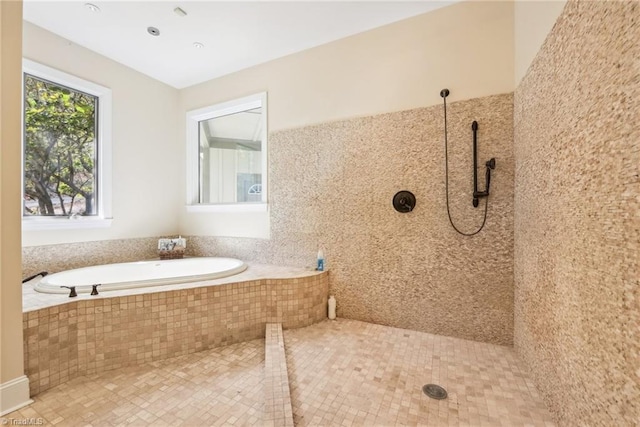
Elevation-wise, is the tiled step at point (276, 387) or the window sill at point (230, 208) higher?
the window sill at point (230, 208)

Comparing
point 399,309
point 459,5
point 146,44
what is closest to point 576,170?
point 399,309

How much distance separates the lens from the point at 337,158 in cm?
241

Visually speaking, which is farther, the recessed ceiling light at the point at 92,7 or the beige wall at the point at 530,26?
the recessed ceiling light at the point at 92,7

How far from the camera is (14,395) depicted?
130cm

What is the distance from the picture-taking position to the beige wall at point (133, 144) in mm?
2326

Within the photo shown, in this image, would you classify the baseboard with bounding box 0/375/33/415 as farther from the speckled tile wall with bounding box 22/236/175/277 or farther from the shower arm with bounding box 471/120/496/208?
the shower arm with bounding box 471/120/496/208

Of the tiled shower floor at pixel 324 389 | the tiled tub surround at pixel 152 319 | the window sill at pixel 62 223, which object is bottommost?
the tiled shower floor at pixel 324 389

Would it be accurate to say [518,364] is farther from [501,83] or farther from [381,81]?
[381,81]

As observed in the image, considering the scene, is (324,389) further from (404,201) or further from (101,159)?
(101,159)

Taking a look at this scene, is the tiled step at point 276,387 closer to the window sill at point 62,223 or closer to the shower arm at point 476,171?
the shower arm at point 476,171

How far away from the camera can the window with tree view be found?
2.25 m

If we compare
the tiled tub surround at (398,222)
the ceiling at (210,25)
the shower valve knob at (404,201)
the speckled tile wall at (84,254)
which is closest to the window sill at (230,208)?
the tiled tub surround at (398,222)

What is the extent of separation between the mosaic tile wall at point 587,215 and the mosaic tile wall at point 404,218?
0.42 meters

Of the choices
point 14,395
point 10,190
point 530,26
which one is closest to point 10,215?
point 10,190
